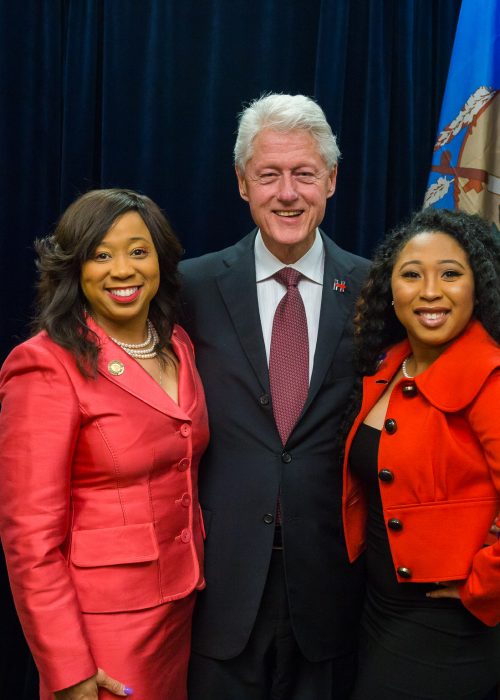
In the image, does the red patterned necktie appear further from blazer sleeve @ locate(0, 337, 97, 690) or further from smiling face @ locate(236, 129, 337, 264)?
blazer sleeve @ locate(0, 337, 97, 690)

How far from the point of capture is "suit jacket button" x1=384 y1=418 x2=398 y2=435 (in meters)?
1.78

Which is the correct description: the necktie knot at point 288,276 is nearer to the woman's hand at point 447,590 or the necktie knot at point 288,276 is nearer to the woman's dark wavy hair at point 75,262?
the woman's dark wavy hair at point 75,262

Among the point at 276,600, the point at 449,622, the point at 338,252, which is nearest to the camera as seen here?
the point at 449,622

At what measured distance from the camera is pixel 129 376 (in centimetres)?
176

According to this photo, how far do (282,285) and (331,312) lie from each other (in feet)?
0.52

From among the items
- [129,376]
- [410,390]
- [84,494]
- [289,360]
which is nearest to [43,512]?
[84,494]

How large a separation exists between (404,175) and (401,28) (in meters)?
0.55

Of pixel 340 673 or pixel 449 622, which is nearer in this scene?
pixel 449 622

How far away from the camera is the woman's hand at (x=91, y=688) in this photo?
1.61m

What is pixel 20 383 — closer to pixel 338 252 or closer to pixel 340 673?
pixel 338 252

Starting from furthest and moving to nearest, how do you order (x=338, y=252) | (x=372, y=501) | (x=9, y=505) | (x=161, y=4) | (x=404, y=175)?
1. (x=404, y=175)
2. (x=161, y=4)
3. (x=338, y=252)
4. (x=372, y=501)
5. (x=9, y=505)

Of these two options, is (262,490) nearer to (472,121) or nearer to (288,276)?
(288,276)

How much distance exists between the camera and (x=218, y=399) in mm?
2041

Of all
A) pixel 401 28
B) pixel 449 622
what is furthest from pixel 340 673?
pixel 401 28
